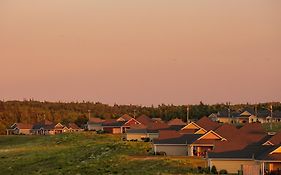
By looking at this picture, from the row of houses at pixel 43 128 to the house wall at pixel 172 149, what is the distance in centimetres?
8538

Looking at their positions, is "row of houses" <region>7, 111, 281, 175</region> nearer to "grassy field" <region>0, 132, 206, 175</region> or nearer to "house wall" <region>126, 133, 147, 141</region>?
"house wall" <region>126, 133, 147, 141</region>

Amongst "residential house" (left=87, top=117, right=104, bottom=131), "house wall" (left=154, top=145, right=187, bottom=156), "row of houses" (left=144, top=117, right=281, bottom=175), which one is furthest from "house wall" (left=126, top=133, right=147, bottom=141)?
"residential house" (left=87, top=117, right=104, bottom=131)

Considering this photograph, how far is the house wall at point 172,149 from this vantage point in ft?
282

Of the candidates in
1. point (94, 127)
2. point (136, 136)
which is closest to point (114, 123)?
point (94, 127)

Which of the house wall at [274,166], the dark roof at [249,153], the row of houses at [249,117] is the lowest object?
the house wall at [274,166]

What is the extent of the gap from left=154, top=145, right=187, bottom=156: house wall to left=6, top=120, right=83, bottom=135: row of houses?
85383 millimetres

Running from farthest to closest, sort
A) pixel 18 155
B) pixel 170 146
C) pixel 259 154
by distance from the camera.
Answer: pixel 18 155 → pixel 170 146 → pixel 259 154

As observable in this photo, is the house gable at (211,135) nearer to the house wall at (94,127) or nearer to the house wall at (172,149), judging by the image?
the house wall at (172,149)

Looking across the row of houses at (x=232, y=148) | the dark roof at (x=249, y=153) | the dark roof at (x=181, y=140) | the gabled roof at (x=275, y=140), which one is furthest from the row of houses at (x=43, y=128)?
the gabled roof at (x=275, y=140)

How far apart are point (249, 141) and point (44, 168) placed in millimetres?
27119

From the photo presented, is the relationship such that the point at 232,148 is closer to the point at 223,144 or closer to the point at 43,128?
the point at 223,144

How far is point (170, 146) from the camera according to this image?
86.8 metres

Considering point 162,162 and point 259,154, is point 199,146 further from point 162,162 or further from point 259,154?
point 259,154

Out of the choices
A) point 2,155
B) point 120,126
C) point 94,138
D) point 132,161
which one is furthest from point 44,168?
point 120,126
